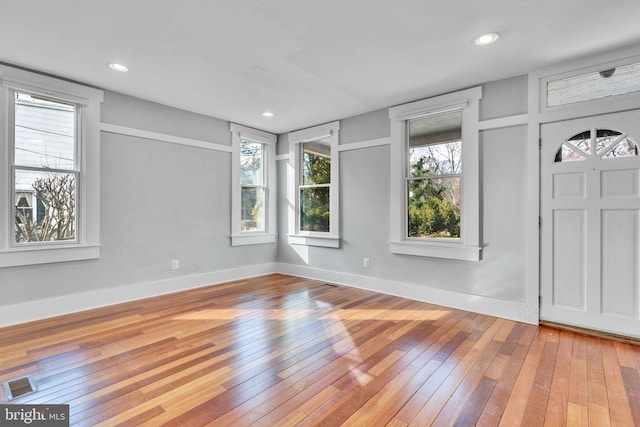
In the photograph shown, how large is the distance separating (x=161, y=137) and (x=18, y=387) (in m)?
3.09

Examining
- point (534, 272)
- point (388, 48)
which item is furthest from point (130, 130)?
point (534, 272)

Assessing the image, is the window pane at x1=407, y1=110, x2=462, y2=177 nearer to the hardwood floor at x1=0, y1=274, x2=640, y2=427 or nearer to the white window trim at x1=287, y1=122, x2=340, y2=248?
the white window trim at x1=287, y1=122, x2=340, y2=248

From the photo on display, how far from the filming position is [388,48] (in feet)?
9.11

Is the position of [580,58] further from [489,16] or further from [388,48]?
[388,48]

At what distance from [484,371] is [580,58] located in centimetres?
296

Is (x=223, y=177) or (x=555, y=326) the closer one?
(x=555, y=326)

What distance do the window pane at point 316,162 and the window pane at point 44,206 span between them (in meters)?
3.22

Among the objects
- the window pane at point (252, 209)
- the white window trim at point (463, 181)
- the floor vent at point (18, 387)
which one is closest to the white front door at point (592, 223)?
the white window trim at point (463, 181)

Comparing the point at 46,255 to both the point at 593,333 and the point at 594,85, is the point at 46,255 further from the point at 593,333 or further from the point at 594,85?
the point at 594,85

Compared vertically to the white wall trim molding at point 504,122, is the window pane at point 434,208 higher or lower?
lower

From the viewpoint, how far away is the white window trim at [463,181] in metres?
3.56

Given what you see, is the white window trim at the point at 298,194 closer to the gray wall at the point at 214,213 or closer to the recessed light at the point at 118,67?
the gray wall at the point at 214,213

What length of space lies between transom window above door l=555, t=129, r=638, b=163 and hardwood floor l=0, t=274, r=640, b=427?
1.68m

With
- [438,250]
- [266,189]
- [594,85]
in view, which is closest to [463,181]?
[438,250]
